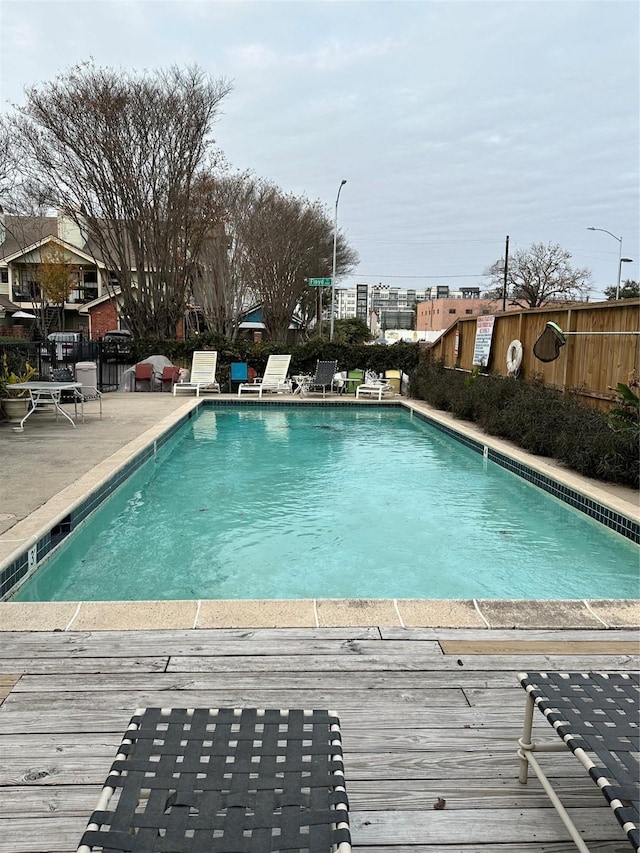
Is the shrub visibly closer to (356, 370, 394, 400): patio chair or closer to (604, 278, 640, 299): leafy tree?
(356, 370, 394, 400): patio chair

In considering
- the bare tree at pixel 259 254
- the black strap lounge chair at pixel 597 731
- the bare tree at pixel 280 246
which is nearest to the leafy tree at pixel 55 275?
the bare tree at pixel 259 254

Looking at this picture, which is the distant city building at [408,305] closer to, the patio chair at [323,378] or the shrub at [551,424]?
the patio chair at [323,378]

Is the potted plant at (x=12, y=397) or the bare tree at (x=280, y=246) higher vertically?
the bare tree at (x=280, y=246)

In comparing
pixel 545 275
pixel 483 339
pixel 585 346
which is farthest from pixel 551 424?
pixel 545 275

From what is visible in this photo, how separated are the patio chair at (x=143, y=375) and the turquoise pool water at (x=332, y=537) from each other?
299 inches

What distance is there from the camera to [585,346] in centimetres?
859

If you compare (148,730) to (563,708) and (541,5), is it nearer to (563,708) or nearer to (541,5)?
(563,708)

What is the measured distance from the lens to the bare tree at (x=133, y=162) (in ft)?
52.5

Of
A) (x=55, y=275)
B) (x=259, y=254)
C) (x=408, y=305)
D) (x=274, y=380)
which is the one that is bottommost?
(x=274, y=380)

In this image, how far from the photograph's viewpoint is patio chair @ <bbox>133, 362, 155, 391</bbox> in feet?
53.2

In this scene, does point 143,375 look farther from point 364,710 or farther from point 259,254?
point 364,710

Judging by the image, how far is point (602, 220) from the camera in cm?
3070

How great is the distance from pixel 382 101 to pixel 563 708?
1524cm

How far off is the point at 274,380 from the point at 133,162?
6.84 meters
